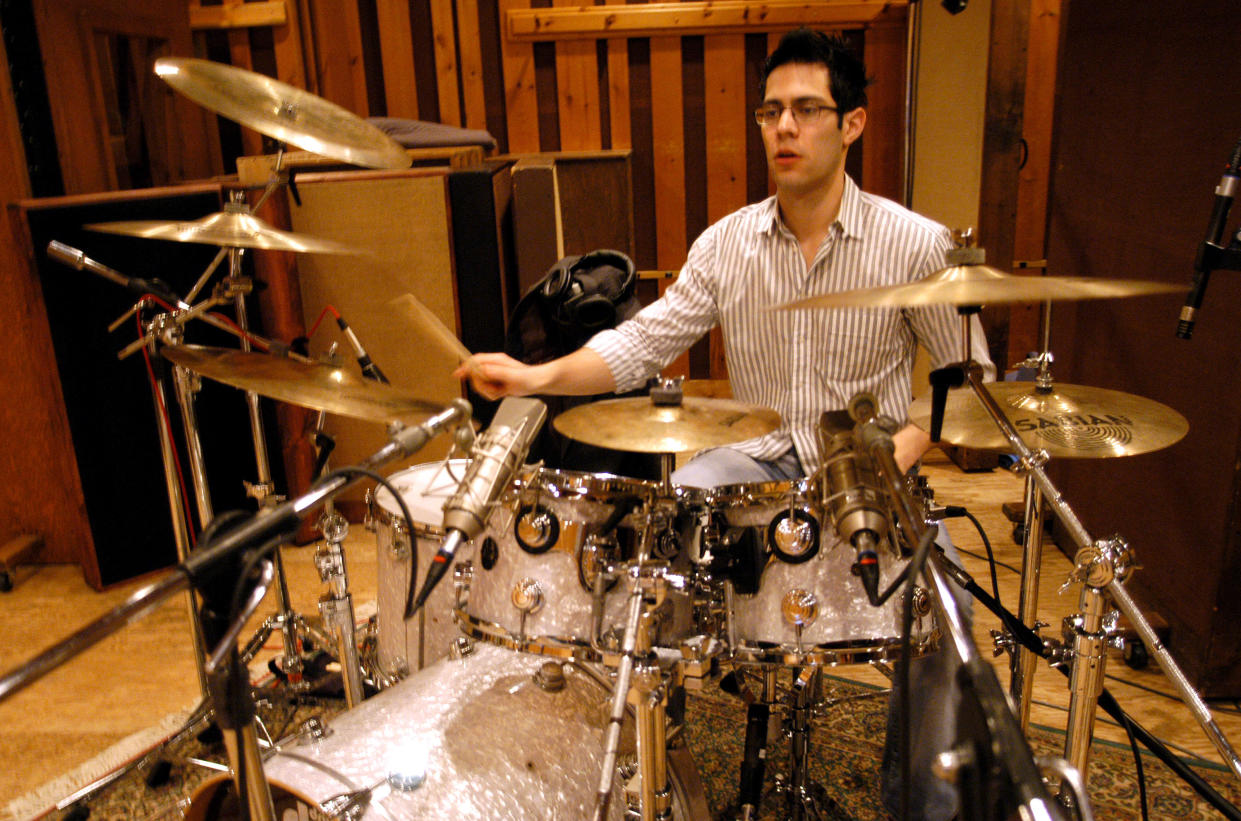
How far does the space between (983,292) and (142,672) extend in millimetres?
2367

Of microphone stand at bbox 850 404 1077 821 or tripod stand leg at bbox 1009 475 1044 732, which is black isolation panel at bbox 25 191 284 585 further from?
microphone stand at bbox 850 404 1077 821

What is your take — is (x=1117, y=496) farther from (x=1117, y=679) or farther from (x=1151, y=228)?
(x=1151, y=228)

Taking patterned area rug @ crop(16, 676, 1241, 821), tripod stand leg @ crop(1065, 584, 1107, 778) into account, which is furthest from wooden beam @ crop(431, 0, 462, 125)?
tripod stand leg @ crop(1065, 584, 1107, 778)

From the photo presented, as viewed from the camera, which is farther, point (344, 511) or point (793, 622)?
point (344, 511)

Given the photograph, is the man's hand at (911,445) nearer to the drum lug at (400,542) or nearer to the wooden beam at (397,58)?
the drum lug at (400,542)

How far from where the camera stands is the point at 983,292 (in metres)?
Result: 1.07

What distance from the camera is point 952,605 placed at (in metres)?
0.81

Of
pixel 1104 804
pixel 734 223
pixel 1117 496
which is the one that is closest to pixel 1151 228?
pixel 1117 496

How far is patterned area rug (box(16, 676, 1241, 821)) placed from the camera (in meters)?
1.87

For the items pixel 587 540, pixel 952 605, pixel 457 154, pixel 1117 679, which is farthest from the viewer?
pixel 457 154

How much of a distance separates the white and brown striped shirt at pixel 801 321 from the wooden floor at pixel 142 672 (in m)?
0.65

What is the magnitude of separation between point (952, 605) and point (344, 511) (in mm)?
2914

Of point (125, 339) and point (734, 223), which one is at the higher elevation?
point (734, 223)

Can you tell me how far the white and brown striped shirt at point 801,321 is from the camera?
1957mm
